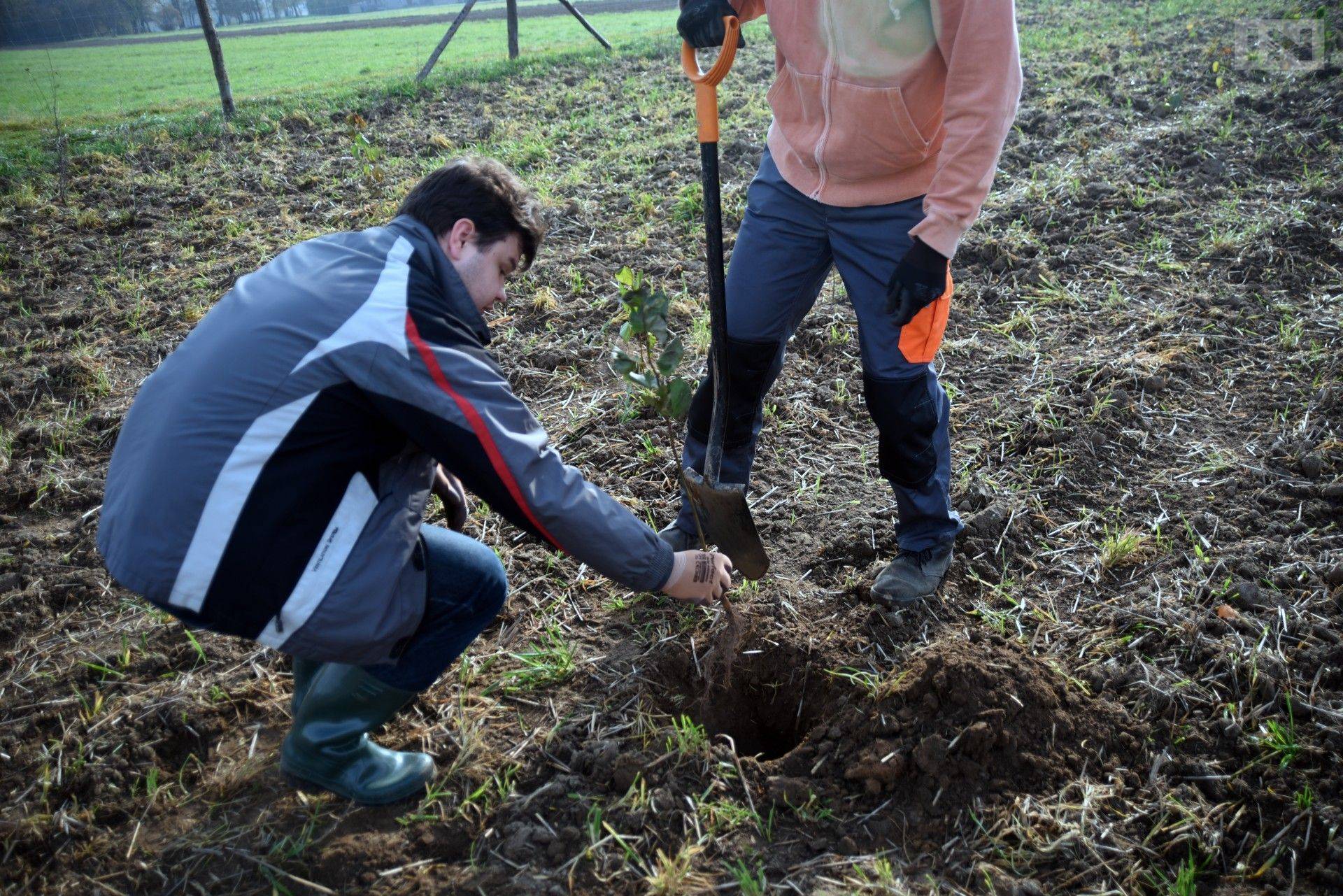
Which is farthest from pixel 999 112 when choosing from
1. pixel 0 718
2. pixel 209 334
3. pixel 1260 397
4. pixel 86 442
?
pixel 86 442

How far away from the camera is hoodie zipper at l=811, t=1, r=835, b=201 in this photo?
236 cm

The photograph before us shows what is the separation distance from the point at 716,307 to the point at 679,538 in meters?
0.78

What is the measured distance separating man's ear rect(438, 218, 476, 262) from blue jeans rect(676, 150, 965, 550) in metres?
0.92

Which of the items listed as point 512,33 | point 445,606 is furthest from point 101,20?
point 445,606

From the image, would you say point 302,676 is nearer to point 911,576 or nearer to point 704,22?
point 911,576

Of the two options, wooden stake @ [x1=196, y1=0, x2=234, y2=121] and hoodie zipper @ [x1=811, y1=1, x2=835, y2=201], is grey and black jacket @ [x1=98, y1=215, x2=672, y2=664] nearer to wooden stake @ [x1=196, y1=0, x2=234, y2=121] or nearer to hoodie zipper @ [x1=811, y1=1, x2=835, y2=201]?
hoodie zipper @ [x1=811, y1=1, x2=835, y2=201]

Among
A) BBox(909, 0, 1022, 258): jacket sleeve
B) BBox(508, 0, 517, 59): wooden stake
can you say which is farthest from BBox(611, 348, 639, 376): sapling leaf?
BBox(508, 0, 517, 59): wooden stake

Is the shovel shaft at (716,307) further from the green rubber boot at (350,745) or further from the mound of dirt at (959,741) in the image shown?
the green rubber boot at (350,745)

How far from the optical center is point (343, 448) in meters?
1.85

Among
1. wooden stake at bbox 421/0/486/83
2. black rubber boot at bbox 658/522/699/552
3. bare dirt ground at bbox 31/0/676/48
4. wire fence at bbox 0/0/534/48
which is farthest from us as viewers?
bare dirt ground at bbox 31/0/676/48

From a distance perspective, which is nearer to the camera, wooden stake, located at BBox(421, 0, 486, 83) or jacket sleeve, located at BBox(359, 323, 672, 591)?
jacket sleeve, located at BBox(359, 323, 672, 591)

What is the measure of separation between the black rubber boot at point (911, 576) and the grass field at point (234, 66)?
383 inches

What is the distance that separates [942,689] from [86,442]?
3590 mm

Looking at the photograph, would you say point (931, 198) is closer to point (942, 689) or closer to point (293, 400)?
point (942, 689)
